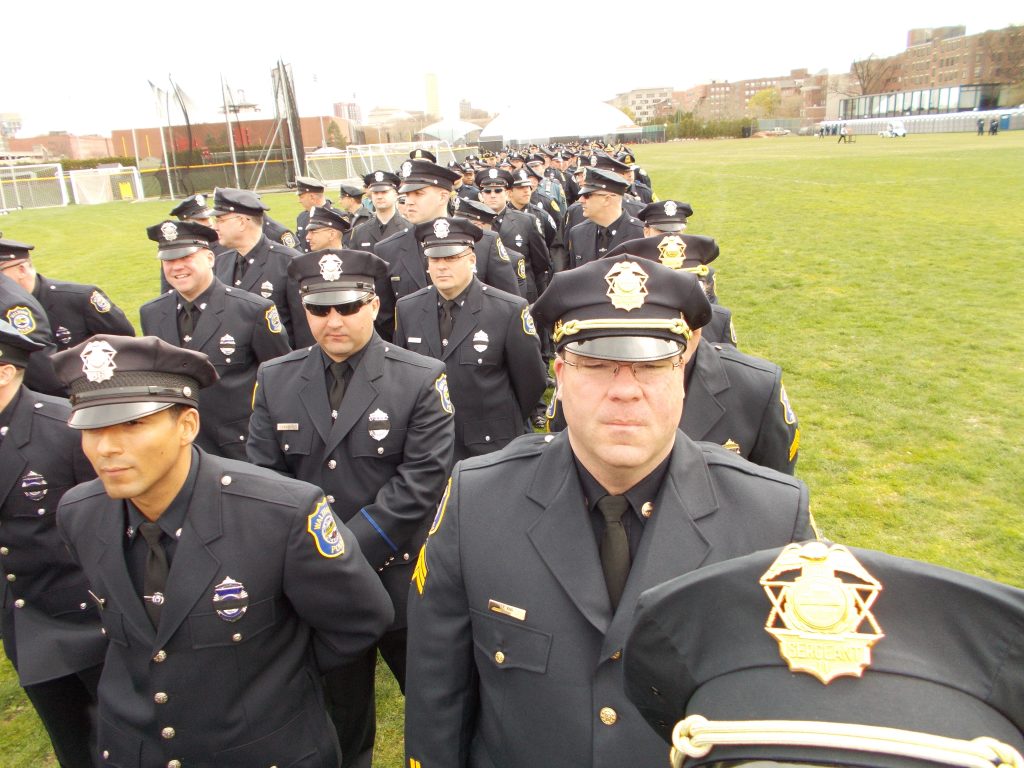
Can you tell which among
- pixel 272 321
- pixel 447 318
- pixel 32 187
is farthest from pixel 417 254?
pixel 32 187

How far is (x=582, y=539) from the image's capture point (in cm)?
190

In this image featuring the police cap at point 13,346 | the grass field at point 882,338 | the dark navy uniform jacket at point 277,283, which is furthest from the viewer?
the dark navy uniform jacket at point 277,283

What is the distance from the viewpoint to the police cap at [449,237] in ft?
17.2

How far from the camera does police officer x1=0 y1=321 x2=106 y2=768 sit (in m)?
3.06

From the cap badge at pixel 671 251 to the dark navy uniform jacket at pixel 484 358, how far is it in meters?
1.60

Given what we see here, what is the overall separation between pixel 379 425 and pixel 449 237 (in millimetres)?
2227

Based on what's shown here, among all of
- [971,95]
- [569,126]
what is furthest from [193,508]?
[971,95]

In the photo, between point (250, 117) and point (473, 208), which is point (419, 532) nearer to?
point (473, 208)

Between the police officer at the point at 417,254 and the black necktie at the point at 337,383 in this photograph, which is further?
the police officer at the point at 417,254

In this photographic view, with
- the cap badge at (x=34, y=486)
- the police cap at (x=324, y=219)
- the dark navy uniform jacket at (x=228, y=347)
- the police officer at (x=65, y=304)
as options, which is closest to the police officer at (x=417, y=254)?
the police cap at (x=324, y=219)

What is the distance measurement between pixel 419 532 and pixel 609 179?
218 inches

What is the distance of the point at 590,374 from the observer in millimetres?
1902

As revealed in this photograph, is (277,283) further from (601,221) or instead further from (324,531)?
(324,531)

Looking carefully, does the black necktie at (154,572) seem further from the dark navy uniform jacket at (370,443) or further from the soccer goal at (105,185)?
the soccer goal at (105,185)
